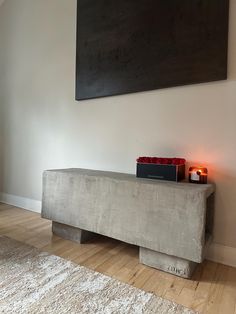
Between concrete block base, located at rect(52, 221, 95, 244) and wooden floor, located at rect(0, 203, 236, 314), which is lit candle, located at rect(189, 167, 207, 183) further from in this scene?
concrete block base, located at rect(52, 221, 95, 244)

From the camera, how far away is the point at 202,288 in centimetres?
125

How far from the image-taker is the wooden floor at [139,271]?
1.16 meters

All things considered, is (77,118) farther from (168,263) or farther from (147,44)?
(168,263)

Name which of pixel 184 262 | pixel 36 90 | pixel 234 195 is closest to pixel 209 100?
pixel 234 195

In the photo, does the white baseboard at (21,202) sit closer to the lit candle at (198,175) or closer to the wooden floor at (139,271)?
the wooden floor at (139,271)

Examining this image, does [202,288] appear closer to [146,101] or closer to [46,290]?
[46,290]

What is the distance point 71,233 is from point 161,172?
916mm

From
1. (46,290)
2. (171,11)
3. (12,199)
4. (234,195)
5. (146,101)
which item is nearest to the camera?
(46,290)

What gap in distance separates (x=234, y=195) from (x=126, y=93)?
1168 mm

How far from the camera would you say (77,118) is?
90.7 inches

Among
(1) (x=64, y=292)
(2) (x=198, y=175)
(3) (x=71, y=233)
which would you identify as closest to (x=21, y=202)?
(3) (x=71, y=233)

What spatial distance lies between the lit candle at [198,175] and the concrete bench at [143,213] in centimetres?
7

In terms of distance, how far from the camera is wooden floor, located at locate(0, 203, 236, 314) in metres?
1.16

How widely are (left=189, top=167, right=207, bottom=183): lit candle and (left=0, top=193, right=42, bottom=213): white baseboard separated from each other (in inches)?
71.8
